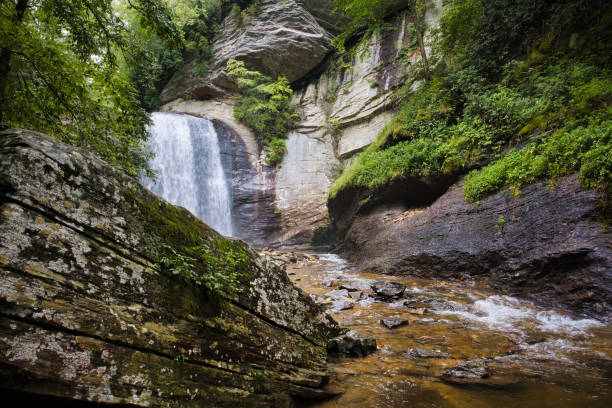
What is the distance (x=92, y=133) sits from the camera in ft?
13.3

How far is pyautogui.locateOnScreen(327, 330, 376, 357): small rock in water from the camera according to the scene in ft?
9.84

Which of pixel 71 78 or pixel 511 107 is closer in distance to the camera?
pixel 71 78

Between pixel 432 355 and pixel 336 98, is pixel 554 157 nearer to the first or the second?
pixel 432 355

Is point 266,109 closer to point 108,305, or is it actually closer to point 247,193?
point 247,193

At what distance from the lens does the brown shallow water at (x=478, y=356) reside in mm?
2102

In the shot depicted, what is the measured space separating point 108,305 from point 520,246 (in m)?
6.43

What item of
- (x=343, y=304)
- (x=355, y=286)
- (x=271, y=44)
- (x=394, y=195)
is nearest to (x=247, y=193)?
(x=271, y=44)

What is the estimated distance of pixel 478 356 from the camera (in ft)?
9.79

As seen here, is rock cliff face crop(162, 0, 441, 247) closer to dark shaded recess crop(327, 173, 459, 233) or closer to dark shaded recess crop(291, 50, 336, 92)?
dark shaded recess crop(291, 50, 336, 92)

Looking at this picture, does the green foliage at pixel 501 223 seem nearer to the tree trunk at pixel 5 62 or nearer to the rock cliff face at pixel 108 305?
the rock cliff face at pixel 108 305

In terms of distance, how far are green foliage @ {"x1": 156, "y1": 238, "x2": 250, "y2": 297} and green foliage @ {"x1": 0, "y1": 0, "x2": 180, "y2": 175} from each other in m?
2.88

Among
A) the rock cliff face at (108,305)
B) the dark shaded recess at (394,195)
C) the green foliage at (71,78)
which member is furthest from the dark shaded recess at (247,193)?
the rock cliff face at (108,305)

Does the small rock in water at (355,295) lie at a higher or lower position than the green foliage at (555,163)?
lower

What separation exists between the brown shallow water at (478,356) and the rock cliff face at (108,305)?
67cm
